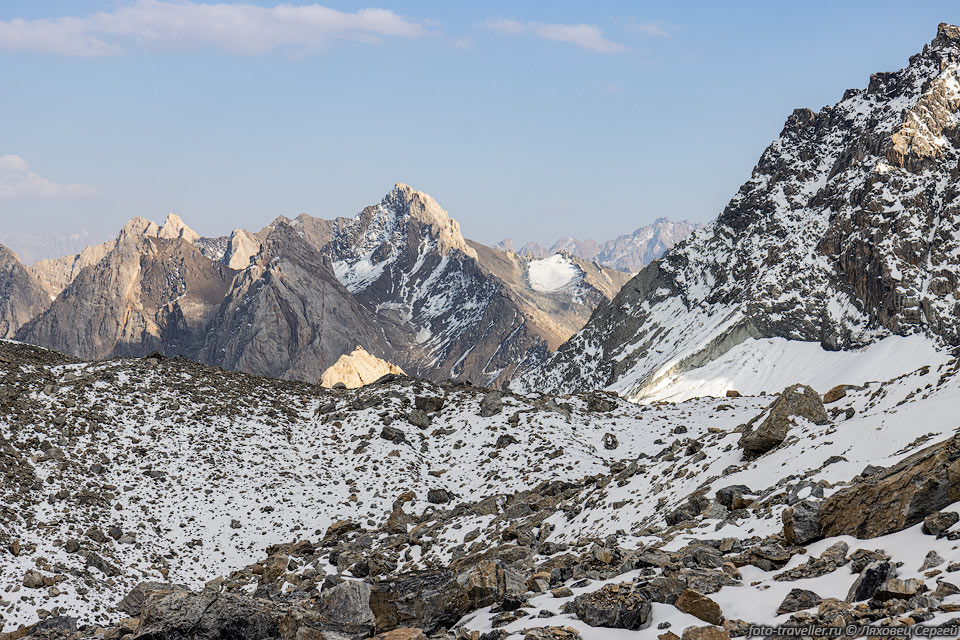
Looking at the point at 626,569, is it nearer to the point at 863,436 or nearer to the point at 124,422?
the point at 863,436

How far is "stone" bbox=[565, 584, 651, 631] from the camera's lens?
1082 cm

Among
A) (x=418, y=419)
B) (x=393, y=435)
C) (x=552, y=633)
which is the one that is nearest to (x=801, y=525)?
(x=552, y=633)

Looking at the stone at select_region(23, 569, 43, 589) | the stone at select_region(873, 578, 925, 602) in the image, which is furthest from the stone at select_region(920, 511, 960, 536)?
the stone at select_region(23, 569, 43, 589)

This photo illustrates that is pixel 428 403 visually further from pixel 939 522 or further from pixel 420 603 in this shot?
pixel 939 522

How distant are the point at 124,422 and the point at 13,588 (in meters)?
14.7

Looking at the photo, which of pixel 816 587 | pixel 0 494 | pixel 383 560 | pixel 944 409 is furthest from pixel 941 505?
pixel 0 494

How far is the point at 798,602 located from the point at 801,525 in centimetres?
306

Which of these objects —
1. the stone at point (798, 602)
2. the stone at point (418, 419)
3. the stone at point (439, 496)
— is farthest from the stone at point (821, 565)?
the stone at point (418, 419)

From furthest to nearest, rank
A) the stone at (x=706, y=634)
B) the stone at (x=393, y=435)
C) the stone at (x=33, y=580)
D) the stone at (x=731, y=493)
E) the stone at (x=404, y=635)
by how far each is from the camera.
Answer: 1. the stone at (x=393, y=435)
2. the stone at (x=33, y=580)
3. the stone at (x=731, y=493)
4. the stone at (x=404, y=635)
5. the stone at (x=706, y=634)

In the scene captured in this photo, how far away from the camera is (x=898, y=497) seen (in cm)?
1233

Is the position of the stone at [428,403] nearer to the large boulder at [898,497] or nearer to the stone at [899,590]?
the large boulder at [898,497]

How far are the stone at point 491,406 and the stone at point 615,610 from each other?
88.7ft

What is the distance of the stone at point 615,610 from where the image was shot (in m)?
10.8

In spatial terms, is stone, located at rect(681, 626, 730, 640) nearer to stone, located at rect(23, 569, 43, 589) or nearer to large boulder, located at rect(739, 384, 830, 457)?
large boulder, located at rect(739, 384, 830, 457)
